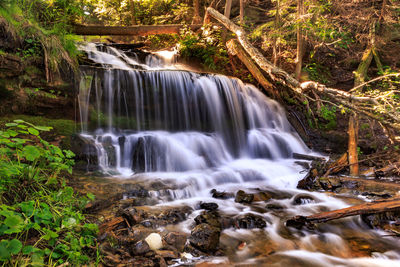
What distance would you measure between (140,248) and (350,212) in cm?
290

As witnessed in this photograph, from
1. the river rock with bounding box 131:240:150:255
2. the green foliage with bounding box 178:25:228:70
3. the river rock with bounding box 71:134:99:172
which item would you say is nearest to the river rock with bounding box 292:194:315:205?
the river rock with bounding box 131:240:150:255

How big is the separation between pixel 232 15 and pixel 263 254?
17.4m

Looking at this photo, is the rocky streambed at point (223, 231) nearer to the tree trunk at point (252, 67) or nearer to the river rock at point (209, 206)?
→ the river rock at point (209, 206)

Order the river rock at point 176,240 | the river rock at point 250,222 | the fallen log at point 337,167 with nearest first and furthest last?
the river rock at point 176,240 < the river rock at point 250,222 < the fallen log at point 337,167

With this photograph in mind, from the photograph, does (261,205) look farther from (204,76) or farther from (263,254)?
(204,76)

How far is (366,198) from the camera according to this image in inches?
181

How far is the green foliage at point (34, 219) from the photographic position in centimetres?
171

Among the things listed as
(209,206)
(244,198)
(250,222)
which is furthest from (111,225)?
(244,198)

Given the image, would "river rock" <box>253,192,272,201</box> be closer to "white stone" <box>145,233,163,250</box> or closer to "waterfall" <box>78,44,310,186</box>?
"waterfall" <box>78,44,310,186</box>

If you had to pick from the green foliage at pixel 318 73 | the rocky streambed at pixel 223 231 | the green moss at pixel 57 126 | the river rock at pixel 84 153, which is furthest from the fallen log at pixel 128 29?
the rocky streambed at pixel 223 231

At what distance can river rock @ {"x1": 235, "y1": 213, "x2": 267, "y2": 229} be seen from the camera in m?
3.61

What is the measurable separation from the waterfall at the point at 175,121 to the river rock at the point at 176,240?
3.01m

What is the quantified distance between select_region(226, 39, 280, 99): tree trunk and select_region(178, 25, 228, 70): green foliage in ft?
2.19

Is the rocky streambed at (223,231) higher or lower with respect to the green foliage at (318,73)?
lower
